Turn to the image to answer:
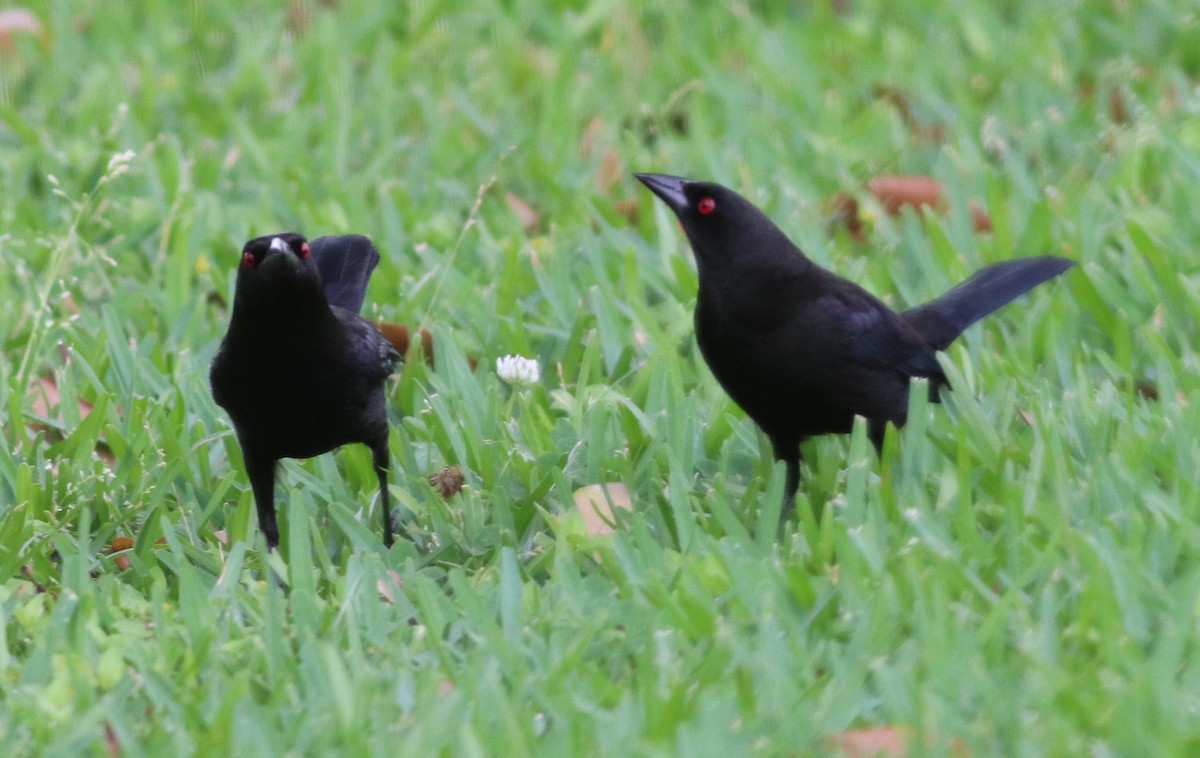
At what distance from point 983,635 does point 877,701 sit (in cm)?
28

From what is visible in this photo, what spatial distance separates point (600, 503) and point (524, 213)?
2.31 m

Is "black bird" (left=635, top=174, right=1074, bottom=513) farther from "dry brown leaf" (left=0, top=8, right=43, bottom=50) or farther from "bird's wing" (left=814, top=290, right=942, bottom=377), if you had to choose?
"dry brown leaf" (left=0, top=8, right=43, bottom=50)

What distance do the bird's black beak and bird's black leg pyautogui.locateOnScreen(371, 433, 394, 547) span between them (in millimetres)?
884

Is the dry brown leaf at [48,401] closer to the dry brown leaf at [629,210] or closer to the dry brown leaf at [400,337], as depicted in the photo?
the dry brown leaf at [400,337]

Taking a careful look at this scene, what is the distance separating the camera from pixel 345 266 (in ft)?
15.9

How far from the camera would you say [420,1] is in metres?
8.05

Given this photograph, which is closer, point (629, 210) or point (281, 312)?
point (281, 312)

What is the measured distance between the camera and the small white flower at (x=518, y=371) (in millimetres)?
4750

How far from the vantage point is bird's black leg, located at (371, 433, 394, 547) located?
419 cm

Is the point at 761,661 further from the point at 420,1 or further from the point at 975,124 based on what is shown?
the point at 420,1

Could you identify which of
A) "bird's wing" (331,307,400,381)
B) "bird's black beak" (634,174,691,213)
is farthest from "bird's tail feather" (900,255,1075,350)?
"bird's wing" (331,307,400,381)

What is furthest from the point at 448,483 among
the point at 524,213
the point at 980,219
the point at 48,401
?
the point at 980,219

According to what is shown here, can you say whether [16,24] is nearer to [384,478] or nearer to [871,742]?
[384,478]

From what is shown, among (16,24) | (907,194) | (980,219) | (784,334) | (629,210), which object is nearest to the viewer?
(784,334)
